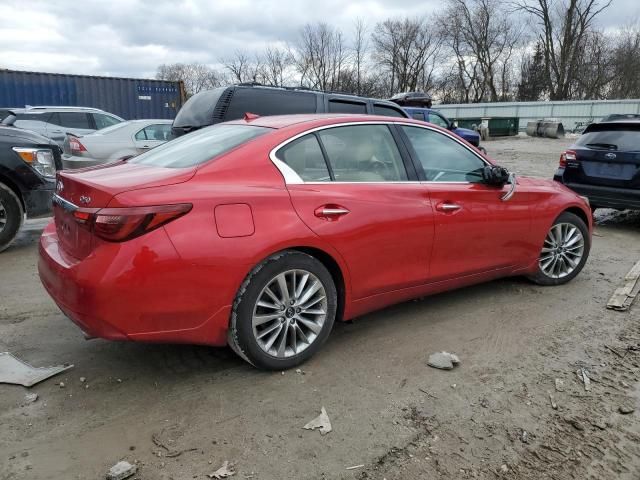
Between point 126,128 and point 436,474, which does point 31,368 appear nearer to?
point 436,474

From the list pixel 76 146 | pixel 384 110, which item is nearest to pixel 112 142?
pixel 76 146

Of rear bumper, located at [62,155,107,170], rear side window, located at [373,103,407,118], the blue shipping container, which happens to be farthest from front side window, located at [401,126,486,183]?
the blue shipping container

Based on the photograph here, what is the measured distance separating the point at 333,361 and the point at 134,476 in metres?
1.43

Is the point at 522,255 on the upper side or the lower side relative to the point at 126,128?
lower

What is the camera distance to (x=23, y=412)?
2.78 m

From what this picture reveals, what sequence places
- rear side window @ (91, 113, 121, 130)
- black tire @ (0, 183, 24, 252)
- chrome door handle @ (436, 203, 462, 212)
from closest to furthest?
1. chrome door handle @ (436, 203, 462, 212)
2. black tire @ (0, 183, 24, 252)
3. rear side window @ (91, 113, 121, 130)

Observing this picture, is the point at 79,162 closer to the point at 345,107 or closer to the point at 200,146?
the point at 345,107

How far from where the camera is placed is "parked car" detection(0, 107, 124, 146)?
12.2 metres

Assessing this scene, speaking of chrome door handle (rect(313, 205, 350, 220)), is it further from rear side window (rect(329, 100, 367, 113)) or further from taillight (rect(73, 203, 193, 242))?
rear side window (rect(329, 100, 367, 113))

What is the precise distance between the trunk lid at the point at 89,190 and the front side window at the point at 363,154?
3.23 ft

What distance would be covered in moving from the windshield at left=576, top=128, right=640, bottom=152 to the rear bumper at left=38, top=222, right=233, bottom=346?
6486 mm

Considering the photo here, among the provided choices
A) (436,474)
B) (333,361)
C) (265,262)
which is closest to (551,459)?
(436,474)

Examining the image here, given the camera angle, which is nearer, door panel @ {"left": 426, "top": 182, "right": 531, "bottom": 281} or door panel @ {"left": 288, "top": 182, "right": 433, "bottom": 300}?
door panel @ {"left": 288, "top": 182, "right": 433, "bottom": 300}

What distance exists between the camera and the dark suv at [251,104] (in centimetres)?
677
